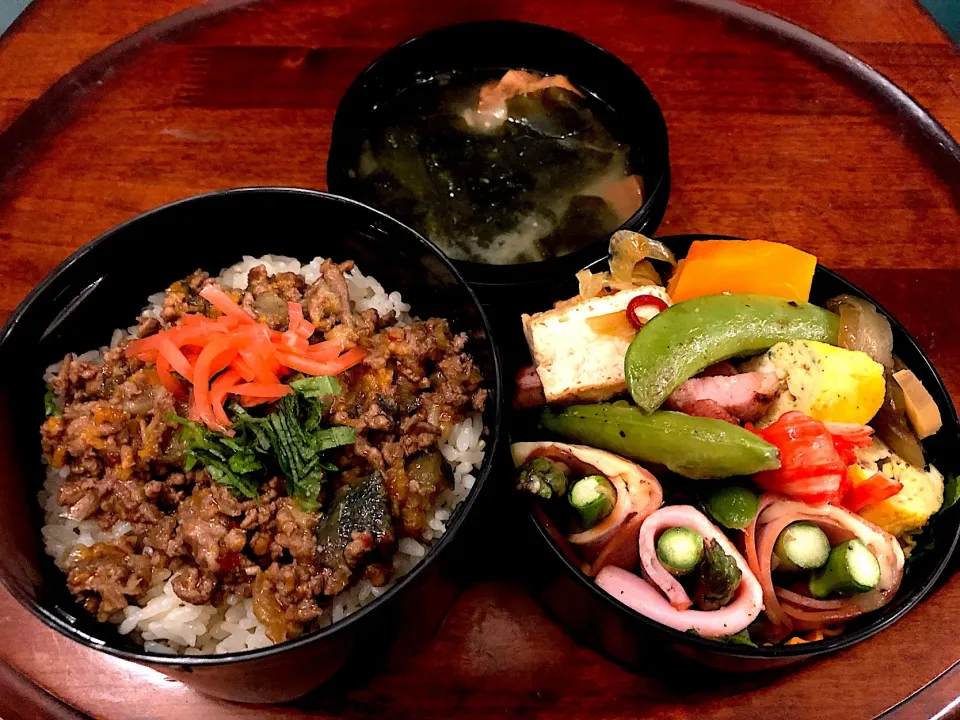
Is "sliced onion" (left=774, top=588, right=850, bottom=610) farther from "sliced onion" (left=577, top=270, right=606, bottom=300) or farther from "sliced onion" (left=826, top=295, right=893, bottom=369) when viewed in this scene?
"sliced onion" (left=577, top=270, right=606, bottom=300)

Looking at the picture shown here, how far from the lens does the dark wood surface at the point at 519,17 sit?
2154 mm

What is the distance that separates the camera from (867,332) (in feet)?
5.58

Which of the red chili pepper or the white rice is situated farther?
the red chili pepper

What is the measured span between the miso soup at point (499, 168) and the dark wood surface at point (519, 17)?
0.96ft

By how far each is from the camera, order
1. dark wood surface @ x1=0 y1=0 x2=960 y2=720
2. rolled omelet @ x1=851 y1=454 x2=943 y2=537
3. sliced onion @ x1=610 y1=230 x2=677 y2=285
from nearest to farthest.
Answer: rolled omelet @ x1=851 y1=454 x2=943 y2=537 → sliced onion @ x1=610 y1=230 x2=677 y2=285 → dark wood surface @ x1=0 y1=0 x2=960 y2=720

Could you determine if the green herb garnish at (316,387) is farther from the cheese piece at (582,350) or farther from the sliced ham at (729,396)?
the sliced ham at (729,396)

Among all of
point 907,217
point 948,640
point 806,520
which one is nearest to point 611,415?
point 806,520

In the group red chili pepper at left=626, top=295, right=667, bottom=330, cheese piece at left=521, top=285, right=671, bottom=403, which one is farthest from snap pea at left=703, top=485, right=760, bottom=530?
red chili pepper at left=626, top=295, right=667, bottom=330

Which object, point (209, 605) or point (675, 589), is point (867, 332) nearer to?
→ point (675, 589)

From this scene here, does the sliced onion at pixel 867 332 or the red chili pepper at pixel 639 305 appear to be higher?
the red chili pepper at pixel 639 305

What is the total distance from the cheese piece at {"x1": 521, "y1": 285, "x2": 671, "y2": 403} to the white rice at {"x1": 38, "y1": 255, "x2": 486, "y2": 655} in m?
0.20

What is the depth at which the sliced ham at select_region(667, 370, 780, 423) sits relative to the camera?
157 centimetres

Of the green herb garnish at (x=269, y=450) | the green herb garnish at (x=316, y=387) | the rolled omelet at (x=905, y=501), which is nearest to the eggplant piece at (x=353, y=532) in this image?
the green herb garnish at (x=269, y=450)

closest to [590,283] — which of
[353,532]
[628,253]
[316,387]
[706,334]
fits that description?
[628,253]
